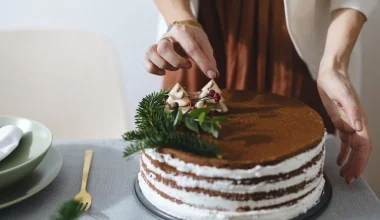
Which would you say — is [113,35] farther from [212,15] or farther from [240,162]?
[240,162]

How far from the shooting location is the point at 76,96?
1631mm

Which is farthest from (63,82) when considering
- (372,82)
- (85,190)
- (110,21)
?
(372,82)

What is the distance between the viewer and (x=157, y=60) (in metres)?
1.11

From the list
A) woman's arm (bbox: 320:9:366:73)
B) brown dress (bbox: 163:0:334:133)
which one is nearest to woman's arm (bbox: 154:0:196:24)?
brown dress (bbox: 163:0:334:133)

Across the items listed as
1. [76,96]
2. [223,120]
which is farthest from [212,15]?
[223,120]

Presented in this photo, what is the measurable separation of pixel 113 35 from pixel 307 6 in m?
0.88

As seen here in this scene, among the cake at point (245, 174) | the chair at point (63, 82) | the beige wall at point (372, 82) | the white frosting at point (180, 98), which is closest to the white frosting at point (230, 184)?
the cake at point (245, 174)

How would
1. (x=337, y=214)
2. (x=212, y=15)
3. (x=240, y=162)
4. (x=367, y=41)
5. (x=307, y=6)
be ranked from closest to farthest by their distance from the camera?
(x=240, y=162) → (x=337, y=214) → (x=307, y=6) → (x=212, y=15) → (x=367, y=41)

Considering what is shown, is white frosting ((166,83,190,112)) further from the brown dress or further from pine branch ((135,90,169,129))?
the brown dress

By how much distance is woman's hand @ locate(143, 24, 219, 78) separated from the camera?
1.10 metres

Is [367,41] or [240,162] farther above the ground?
[240,162]

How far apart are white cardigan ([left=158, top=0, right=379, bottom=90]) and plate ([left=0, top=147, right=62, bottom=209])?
57cm

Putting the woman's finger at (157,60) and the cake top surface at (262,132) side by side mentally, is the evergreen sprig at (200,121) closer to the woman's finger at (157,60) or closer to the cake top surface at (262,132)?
the cake top surface at (262,132)

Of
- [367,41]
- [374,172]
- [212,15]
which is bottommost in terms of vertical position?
[374,172]
